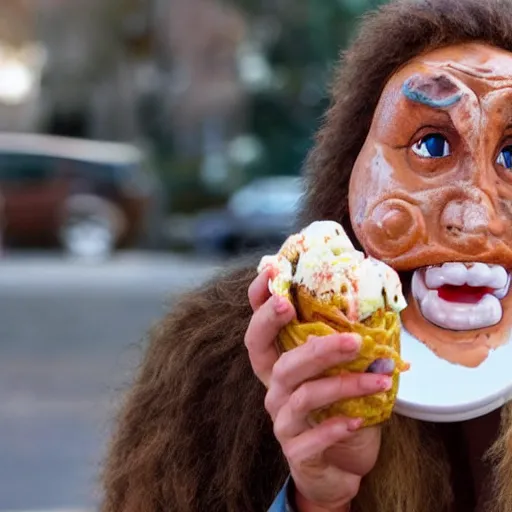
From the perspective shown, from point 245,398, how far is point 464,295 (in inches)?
11.8

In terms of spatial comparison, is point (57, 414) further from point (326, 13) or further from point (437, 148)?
point (326, 13)

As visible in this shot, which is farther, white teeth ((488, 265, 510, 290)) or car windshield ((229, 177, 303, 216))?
car windshield ((229, 177, 303, 216))

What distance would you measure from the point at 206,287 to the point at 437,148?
384 millimetres

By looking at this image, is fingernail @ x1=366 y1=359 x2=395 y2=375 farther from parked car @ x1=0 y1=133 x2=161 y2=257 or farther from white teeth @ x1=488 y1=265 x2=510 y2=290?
parked car @ x1=0 y1=133 x2=161 y2=257

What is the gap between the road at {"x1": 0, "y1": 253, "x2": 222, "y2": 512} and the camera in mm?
4449

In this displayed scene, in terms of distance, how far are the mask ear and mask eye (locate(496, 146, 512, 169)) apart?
8cm

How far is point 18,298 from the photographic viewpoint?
386 inches

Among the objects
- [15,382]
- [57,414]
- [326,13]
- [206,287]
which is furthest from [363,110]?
[326,13]

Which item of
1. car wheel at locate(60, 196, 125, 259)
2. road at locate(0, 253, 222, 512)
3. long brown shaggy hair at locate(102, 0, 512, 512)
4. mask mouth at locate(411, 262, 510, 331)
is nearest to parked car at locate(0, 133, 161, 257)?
car wheel at locate(60, 196, 125, 259)

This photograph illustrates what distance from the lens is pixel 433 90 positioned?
1.27m

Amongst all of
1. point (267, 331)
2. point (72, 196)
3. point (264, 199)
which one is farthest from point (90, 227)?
point (267, 331)

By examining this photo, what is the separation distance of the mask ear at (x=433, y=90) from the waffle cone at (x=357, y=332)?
291 millimetres

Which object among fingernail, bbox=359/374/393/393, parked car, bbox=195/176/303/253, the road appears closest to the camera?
fingernail, bbox=359/374/393/393

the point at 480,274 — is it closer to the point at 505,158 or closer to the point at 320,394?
the point at 505,158
